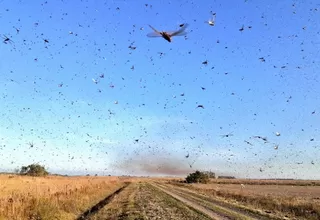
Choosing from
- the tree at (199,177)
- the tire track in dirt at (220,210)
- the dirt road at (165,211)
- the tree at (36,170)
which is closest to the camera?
the dirt road at (165,211)

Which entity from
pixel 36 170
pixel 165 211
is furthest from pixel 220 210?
pixel 36 170

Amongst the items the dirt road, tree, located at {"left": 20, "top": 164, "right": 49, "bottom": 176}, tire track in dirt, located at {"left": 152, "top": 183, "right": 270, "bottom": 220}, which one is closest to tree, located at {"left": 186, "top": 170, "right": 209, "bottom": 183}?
tree, located at {"left": 20, "top": 164, "right": 49, "bottom": 176}

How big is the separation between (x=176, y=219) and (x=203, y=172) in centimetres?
12130

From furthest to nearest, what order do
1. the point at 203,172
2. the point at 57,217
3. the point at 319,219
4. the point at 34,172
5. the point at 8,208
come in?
1. the point at 203,172
2. the point at 34,172
3. the point at 319,219
4. the point at 57,217
5. the point at 8,208

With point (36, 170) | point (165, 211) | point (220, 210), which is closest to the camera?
point (165, 211)

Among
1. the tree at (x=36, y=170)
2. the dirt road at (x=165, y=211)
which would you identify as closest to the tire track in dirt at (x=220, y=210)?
the dirt road at (x=165, y=211)

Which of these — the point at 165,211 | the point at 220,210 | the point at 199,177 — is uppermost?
the point at 199,177

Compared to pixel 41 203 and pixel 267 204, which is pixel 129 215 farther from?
pixel 267 204

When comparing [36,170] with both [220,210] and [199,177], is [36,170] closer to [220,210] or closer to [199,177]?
[199,177]

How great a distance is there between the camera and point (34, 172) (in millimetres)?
116875

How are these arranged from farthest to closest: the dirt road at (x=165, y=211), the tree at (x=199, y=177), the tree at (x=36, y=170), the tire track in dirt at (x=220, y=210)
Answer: the tree at (x=199, y=177)
the tree at (x=36, y=170)
the tire track in dirt at (x=220, y=210)
the dirt road at (x=165, y=211)

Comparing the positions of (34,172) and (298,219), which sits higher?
(34,172)

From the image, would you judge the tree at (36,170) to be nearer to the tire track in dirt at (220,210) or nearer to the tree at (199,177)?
the tree at (199,177)

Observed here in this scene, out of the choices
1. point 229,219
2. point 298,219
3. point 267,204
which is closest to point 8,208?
point 229,219
